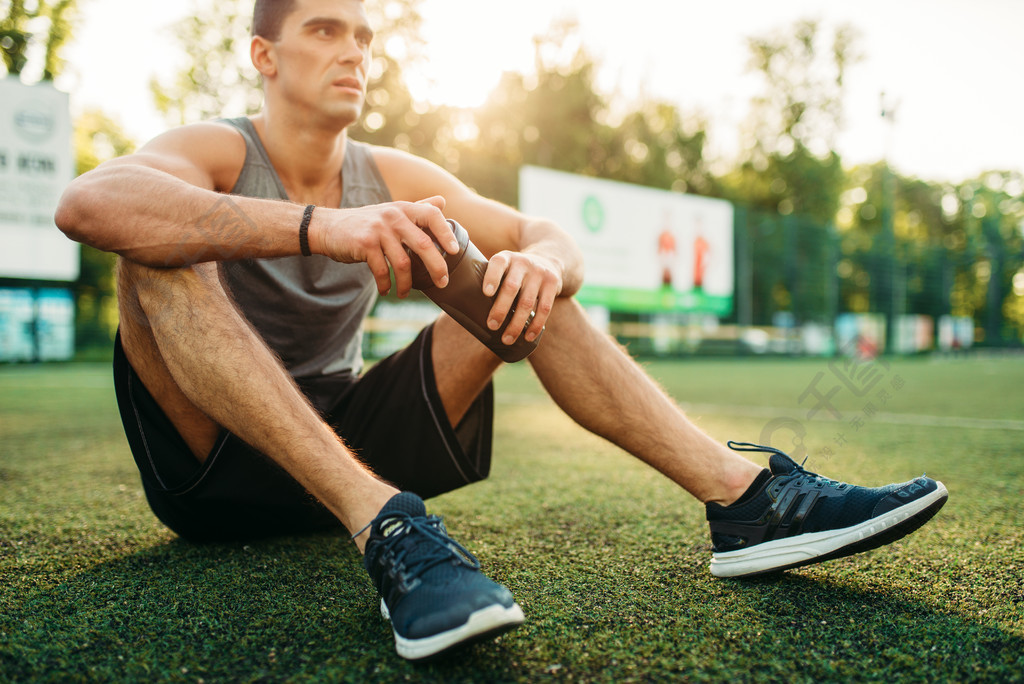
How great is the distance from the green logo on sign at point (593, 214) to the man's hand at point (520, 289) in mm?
10559

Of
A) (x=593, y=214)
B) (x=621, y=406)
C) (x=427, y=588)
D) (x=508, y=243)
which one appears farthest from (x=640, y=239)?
(x=427, y=588)

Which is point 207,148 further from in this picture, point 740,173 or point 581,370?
point 740,173

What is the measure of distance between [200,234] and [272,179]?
1.53 feet

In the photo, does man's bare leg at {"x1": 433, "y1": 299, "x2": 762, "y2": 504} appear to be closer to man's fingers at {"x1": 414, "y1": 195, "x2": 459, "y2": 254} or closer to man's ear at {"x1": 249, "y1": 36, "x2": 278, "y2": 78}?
man's fingers at {"x1": 414, "y1": 195, "x2": 459, "y2": 254}

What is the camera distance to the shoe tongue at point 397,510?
0.85 meters

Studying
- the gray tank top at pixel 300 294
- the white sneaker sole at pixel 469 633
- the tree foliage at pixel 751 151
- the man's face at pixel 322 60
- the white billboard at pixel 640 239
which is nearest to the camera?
the white sneaker sole at pixel 469 633

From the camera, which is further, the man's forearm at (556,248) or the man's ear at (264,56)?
the man's ear at (264,56)

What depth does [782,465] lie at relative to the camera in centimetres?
107

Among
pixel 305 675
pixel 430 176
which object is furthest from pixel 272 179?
pixel 305 675

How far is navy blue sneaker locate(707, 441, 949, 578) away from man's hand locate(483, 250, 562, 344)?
433 mm

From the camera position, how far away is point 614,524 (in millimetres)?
1466

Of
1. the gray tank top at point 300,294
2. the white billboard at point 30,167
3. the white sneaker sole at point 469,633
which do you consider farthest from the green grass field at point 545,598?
the white billboard at point 30,167

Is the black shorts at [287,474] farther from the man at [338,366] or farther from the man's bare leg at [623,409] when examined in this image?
the man's bare leg at [623,409]

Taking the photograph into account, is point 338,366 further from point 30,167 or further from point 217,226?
point 30,167
